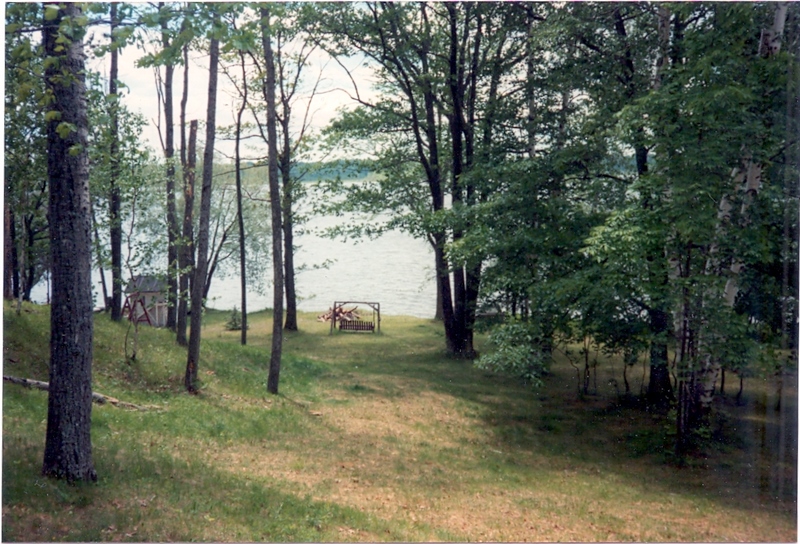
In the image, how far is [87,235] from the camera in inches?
155

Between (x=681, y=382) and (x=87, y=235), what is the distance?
5.82m

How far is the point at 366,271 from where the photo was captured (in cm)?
1338

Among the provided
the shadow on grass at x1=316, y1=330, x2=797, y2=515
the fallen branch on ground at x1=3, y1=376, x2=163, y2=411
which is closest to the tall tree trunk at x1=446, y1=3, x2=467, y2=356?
the shadow on grass at x1=316, y1=330, x2=797, y2=515

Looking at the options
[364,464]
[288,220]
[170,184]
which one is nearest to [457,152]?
[288,220]

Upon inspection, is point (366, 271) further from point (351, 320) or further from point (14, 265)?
point (14, 265)

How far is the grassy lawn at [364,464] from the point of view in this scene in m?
4.07

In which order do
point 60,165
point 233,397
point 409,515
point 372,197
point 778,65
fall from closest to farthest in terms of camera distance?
1. point 60,165
2. point 409,515
3. point 778,65
4. point 233,397
5. point 372,197

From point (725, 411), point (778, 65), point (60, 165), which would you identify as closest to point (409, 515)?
point (60, 165)

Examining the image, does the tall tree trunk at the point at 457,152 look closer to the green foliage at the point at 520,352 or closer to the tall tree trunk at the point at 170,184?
the green foliage at the point at 520,352

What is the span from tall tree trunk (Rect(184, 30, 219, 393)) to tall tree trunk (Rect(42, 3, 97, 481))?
11.6 ft

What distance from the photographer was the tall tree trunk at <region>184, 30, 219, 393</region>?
7441 mm

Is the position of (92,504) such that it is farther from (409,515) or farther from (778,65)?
(778,65)

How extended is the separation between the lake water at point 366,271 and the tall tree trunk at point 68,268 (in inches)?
324

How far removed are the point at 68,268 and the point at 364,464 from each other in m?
3.29
